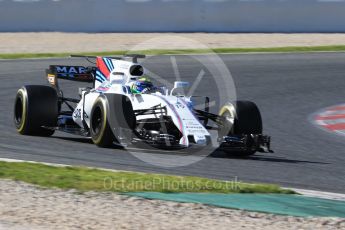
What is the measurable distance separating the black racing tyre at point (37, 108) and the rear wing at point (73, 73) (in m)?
0.65

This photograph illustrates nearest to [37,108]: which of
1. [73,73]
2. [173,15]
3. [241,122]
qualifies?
[73,73]

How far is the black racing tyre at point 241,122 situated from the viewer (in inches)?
471

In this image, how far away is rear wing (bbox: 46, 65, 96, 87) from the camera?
1360 centimetres

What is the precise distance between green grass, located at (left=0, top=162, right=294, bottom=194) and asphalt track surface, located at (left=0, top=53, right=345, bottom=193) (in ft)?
2.67

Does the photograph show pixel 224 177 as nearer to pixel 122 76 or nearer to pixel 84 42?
pixel 122 76

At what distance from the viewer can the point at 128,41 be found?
26859 mm

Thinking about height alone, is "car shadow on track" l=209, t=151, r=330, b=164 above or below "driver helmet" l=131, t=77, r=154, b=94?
below

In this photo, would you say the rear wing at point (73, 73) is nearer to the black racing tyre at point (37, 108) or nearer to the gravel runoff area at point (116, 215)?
the black racing tyre at point (37, 108)

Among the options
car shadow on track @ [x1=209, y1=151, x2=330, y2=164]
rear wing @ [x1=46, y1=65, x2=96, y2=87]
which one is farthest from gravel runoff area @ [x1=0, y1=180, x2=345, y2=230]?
rear wing @ [x1=46, y1=65, x2=96, y2=87]

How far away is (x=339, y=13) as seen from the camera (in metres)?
30.5

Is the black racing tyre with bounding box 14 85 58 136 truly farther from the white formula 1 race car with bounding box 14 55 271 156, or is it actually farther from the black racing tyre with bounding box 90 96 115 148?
the black racing tyre with bounding box 90 96 115 148

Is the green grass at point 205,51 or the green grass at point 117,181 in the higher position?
the green grass at point 205,51

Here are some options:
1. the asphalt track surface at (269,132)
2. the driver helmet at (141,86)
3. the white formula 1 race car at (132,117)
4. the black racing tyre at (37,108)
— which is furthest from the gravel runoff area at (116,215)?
the black racing tyre at (37,108)

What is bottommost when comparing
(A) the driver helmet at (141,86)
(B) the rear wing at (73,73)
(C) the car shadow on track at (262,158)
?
(C) the car shadow on track at (262,158)
